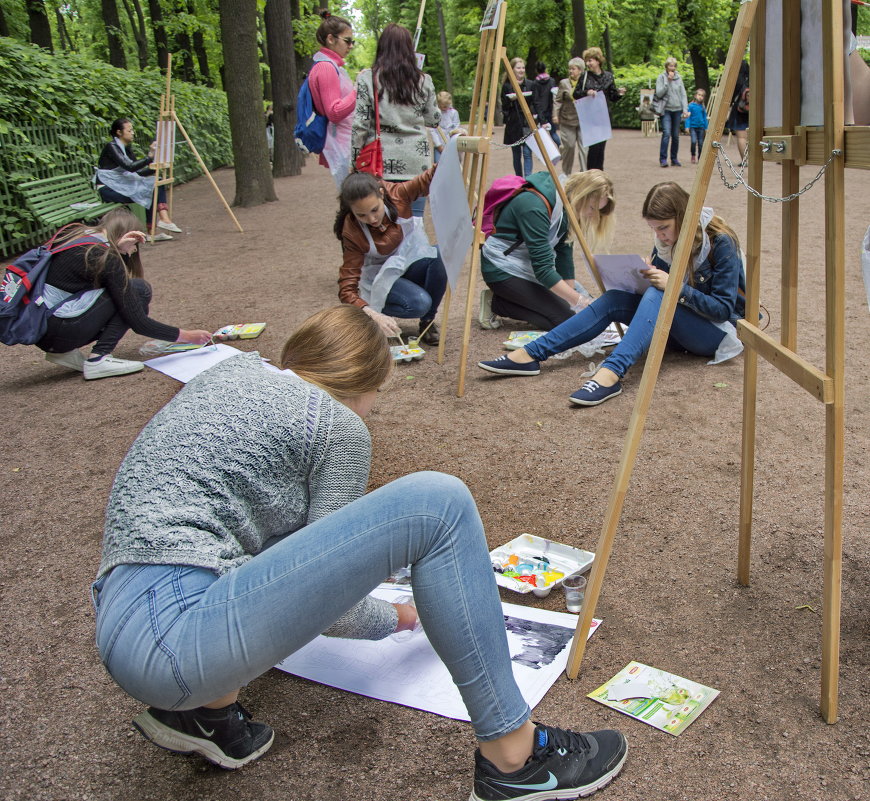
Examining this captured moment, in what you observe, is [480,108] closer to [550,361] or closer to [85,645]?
[550,361]

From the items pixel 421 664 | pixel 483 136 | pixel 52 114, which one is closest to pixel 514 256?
pixel 483 136

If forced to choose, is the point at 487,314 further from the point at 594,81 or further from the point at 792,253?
the point at 594,81

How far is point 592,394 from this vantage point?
398 cm

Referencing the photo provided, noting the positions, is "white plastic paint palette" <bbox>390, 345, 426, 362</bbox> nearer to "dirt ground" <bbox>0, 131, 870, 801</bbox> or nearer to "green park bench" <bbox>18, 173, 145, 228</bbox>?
"dirt ground" <bbox>0, 131, 870, 801</bbox>

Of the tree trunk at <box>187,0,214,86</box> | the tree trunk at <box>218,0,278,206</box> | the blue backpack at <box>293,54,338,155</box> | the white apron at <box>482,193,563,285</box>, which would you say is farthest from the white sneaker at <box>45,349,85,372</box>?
the tree trunk at <box>187,0,214,86</box>

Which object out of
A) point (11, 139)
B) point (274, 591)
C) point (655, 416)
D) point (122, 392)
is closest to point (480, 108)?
point (655, 416)

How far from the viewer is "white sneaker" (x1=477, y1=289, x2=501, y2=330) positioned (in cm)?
529

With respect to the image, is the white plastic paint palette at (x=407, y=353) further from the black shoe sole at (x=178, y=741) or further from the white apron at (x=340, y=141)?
the black shoe sole at (x=178, y=741)

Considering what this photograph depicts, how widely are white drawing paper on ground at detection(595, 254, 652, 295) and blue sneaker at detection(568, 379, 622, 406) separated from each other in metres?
0.54

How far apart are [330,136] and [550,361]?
3064 mm

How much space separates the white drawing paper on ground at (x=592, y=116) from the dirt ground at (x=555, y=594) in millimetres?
2062

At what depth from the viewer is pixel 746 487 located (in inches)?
92.0

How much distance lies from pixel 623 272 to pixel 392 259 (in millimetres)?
1397

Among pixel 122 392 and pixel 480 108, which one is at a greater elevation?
pixel 480 108
